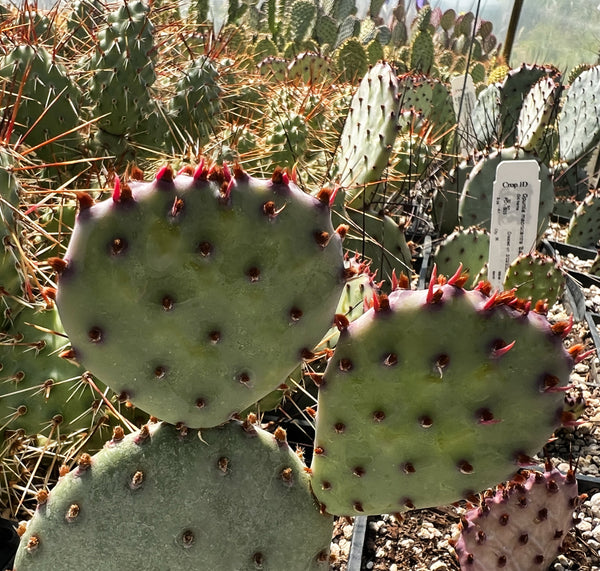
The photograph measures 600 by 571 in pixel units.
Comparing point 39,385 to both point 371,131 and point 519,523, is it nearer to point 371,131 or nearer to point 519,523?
point 519,523

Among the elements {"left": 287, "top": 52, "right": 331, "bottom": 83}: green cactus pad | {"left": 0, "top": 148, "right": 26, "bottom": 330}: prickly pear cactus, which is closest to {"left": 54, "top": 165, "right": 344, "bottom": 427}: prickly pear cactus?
{"left": 0, "top": 148, "right": 26, "bottom": 330}: prickly pear cactus

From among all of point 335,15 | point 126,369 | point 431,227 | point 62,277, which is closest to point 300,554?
point 126,369

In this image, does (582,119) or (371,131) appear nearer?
(371,131)

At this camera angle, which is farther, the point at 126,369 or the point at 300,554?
the point at 300,554

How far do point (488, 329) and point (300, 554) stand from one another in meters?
0.38

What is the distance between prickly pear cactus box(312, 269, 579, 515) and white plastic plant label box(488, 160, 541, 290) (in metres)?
1.14

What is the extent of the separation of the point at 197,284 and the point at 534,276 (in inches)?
56.7

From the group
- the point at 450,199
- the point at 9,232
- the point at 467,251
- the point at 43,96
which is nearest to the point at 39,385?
the point at 9,232

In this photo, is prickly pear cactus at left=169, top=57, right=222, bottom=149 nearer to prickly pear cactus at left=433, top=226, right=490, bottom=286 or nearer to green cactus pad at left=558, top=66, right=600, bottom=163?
prickly pear cactus at left=433, top=226, right=490, bottom=286

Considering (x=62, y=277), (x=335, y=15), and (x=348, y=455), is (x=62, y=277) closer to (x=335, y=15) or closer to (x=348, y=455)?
(x=348, y=455)

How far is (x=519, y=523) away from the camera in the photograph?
118 cm

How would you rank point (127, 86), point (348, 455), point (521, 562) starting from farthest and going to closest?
point (127, 86) < point (521, 562) < point (348, 455)

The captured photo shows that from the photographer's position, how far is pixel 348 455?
76 cm

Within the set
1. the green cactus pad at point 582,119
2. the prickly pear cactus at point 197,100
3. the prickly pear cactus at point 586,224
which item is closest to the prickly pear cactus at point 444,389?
the prickly pear cactus at point 197,100
